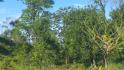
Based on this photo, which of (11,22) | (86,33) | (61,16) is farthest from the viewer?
(11,22)

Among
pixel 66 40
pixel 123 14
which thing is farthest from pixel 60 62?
pixel 123 14

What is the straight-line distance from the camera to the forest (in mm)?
47438

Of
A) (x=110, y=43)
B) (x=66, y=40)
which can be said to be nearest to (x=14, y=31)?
(x=66, y=40)

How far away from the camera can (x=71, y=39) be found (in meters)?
49.8

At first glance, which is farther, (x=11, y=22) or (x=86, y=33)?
(x=11, y=22)

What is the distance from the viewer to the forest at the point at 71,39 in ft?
156

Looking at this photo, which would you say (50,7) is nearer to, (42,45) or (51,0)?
(51,0)

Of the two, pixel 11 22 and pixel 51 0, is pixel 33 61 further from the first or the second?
pixel 11 22

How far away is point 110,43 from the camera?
47.4m

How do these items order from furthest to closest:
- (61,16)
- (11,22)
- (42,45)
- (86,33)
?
(11,22) < (61,16) < (86,33) < (42,45)

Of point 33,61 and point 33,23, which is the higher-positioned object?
point 33,23

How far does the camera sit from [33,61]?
1831 inches

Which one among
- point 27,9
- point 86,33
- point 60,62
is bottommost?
point 60,62

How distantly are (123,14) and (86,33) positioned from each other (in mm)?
5518
